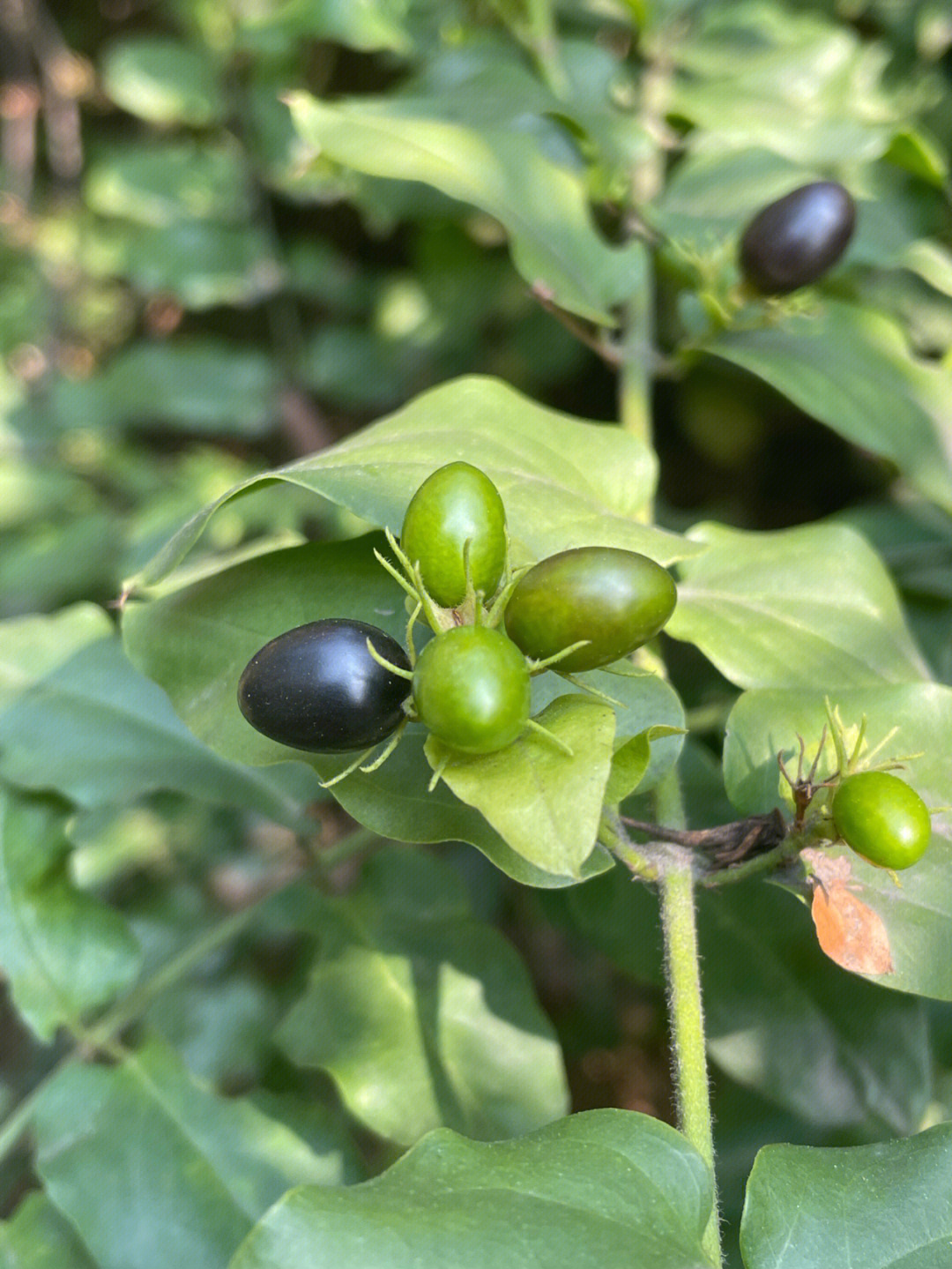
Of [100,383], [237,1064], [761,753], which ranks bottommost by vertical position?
[237,1064]

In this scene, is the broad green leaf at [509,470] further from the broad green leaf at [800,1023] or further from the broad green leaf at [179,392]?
the broad green leaf at [179,392]

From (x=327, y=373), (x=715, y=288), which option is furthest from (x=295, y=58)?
(x=715, y=288)

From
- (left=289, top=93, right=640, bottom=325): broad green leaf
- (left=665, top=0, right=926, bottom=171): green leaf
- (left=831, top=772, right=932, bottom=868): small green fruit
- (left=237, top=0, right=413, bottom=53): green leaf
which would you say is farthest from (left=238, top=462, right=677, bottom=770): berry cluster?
(left=237, top=0, right=413, bottom=53): green leaf

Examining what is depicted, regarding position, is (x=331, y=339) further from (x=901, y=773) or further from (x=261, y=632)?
(x=901, y=773)

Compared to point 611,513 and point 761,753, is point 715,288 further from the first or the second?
point 761,753

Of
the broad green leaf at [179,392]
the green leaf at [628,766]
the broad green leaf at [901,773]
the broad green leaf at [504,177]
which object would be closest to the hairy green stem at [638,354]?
the broad green leaf at [504,177]

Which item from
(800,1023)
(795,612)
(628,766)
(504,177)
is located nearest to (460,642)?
(628,766)
